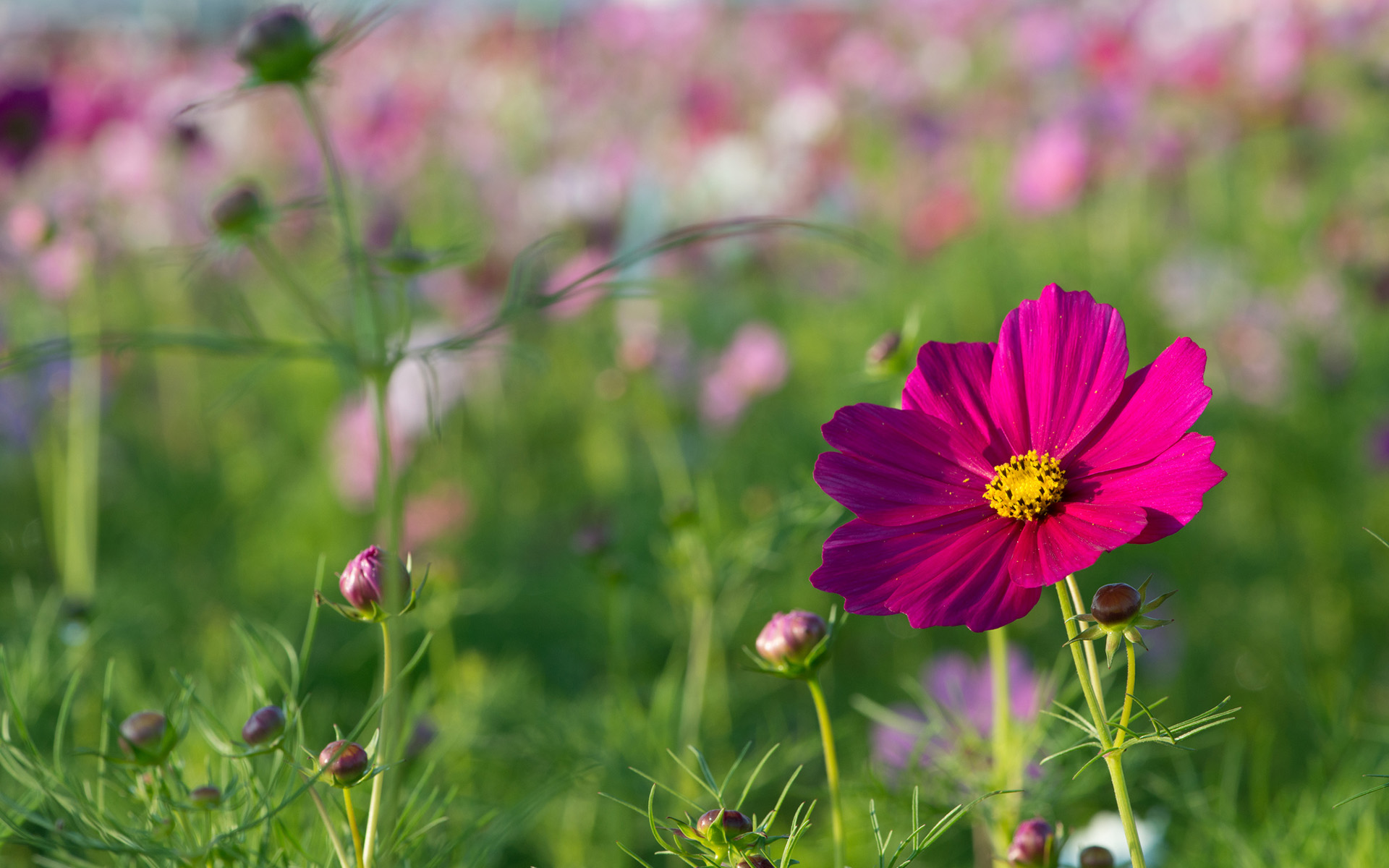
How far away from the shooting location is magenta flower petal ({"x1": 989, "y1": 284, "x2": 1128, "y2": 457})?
37 centimetres

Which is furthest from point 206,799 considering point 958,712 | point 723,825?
point 958,712

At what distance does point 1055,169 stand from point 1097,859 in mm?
1427

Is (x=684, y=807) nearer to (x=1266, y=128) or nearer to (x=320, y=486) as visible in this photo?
(x=320, y=486)

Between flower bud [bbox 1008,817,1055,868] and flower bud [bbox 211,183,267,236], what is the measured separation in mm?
422

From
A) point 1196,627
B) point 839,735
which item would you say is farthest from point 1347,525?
point 839,735

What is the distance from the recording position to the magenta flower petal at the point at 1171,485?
0.32 m

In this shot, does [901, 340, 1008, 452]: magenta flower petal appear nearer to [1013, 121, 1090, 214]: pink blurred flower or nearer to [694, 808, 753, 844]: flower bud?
[694, 808, 753, 844]: flower bud

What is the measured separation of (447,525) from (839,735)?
518 mm

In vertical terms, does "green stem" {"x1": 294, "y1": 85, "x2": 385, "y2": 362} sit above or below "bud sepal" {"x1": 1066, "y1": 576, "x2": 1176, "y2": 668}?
above

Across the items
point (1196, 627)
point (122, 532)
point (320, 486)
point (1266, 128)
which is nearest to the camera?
point (1196, 627)

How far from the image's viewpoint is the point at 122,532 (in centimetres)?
125

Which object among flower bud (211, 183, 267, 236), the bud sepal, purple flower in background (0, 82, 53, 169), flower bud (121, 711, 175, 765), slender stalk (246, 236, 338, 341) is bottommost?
flower bud (121, 711, 175, 765)

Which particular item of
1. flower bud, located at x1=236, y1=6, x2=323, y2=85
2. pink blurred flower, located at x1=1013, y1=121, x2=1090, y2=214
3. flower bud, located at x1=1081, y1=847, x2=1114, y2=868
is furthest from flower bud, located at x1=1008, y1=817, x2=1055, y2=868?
pink blurred flower, located at x1=1013, y1=121, x2=1090, y2=214

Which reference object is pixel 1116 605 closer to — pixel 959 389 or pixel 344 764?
pixel 959 389
